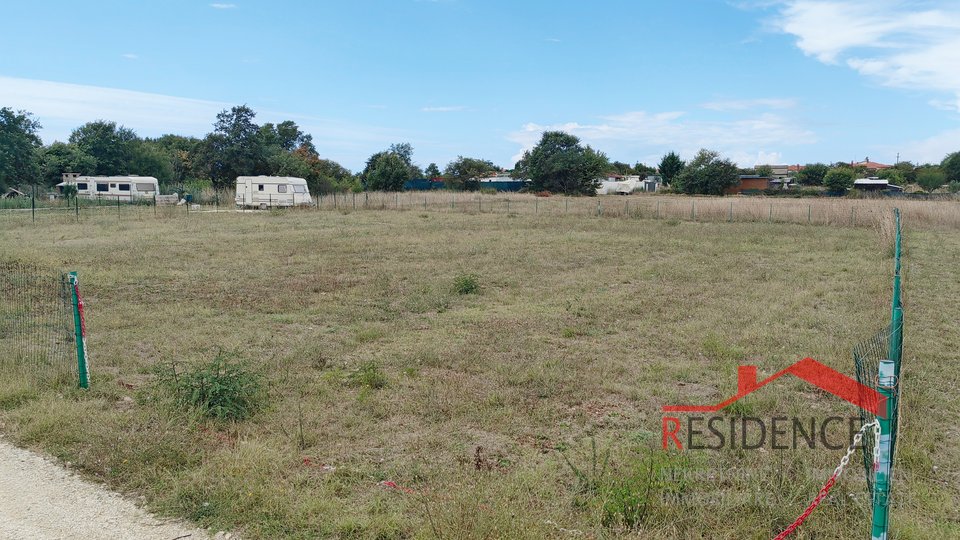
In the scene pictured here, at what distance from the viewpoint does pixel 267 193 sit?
39.9 meters

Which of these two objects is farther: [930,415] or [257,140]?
[257,140]

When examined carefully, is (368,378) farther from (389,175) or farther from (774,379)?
(389,175)

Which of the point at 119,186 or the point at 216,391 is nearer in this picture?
the point at 216,391

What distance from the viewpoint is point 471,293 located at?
478 inches

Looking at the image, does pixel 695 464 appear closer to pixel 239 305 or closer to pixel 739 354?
pixel 739 354

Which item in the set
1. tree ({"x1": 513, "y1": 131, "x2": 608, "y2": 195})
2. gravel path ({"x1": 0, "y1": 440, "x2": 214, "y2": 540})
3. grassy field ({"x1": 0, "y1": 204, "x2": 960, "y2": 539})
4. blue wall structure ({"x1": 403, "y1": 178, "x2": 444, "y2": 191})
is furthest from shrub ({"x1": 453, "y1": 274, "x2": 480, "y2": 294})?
blue wall structure ({"x1": 403, "y1": 178, "x2": 444, "y2": 191})

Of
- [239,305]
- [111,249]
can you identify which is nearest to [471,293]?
[239,305]

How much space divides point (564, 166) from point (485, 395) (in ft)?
186

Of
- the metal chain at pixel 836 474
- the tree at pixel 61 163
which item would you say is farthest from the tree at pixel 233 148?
the metal chain at pixel 836 474

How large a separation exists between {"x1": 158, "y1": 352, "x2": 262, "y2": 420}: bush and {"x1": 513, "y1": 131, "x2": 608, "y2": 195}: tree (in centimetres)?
5723

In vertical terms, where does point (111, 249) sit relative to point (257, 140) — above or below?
below

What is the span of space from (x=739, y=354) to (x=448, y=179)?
63.7 metres

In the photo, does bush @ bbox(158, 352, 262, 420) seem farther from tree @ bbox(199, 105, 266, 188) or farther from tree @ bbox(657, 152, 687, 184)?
tree @ bbox(657, 152, 687, 184)

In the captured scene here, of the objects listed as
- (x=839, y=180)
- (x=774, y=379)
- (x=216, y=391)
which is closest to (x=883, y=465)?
(x=774, y=379)
